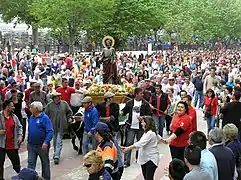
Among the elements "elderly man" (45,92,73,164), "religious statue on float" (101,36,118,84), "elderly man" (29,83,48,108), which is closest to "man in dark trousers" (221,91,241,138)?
"elderly man" (45,92,73,164)

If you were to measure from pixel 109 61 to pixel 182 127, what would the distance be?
868cm

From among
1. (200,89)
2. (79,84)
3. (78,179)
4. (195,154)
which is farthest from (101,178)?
(200,89)

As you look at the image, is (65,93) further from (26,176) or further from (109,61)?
(26,176)

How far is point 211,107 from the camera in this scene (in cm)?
1473

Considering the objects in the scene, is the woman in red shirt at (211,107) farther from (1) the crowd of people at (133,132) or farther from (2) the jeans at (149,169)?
(2) the jeans at (149,169)

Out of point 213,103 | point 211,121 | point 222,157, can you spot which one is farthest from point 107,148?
point 211,121

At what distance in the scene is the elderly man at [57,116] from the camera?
12.7m

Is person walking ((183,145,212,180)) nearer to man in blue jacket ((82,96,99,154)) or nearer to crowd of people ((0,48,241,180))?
crowd of people ((0,48,241,180))

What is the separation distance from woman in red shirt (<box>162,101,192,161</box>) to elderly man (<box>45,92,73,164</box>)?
11.6ft

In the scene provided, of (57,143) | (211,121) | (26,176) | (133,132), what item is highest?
(26,176)

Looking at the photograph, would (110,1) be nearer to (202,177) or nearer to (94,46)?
(94,46)

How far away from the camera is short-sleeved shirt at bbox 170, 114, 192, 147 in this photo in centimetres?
991

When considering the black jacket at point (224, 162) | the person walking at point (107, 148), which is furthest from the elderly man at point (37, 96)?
the black jacket at point (224, 162)

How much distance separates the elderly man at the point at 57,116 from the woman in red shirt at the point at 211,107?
3.93 meters
